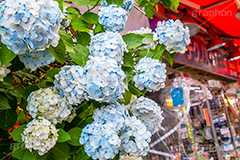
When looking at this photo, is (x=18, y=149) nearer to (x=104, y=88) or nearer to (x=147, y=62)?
(x=104, y=88)

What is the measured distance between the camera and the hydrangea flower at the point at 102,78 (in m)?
0.45

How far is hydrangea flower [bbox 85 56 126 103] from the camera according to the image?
1.49 ft

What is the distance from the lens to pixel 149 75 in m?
0.69

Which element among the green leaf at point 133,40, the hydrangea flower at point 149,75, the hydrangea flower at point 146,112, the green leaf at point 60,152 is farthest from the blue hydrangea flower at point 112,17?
the green leaf at point 60,152

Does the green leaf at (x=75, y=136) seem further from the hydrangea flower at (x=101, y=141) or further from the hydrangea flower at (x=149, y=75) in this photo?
the hydrangea flower at (x=149, y=75)

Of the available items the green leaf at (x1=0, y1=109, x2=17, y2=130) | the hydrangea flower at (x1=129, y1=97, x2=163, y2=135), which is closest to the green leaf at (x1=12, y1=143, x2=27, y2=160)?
the green leaf at (x1=0, y1=109, x2=17, y2=130)

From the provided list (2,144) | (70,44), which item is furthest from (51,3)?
(2,144)

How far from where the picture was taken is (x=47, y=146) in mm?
470

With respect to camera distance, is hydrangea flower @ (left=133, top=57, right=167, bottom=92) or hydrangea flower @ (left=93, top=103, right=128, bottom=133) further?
hydrangea flower @ (left=133, top=57, right=167, bottom=92)

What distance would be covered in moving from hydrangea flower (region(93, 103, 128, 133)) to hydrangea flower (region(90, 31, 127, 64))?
12cm

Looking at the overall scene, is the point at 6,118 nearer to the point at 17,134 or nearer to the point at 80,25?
the point at 17,134

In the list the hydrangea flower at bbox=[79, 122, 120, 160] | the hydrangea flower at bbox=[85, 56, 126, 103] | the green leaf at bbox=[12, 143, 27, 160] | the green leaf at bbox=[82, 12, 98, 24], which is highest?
the green leaf at bbox=[82, 12, 98, 24]

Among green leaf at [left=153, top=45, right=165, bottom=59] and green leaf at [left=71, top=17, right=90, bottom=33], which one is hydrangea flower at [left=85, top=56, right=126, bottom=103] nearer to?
green leaf at [left=71, top=17, right=90, bottom=33]

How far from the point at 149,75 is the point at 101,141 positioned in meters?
0.30
